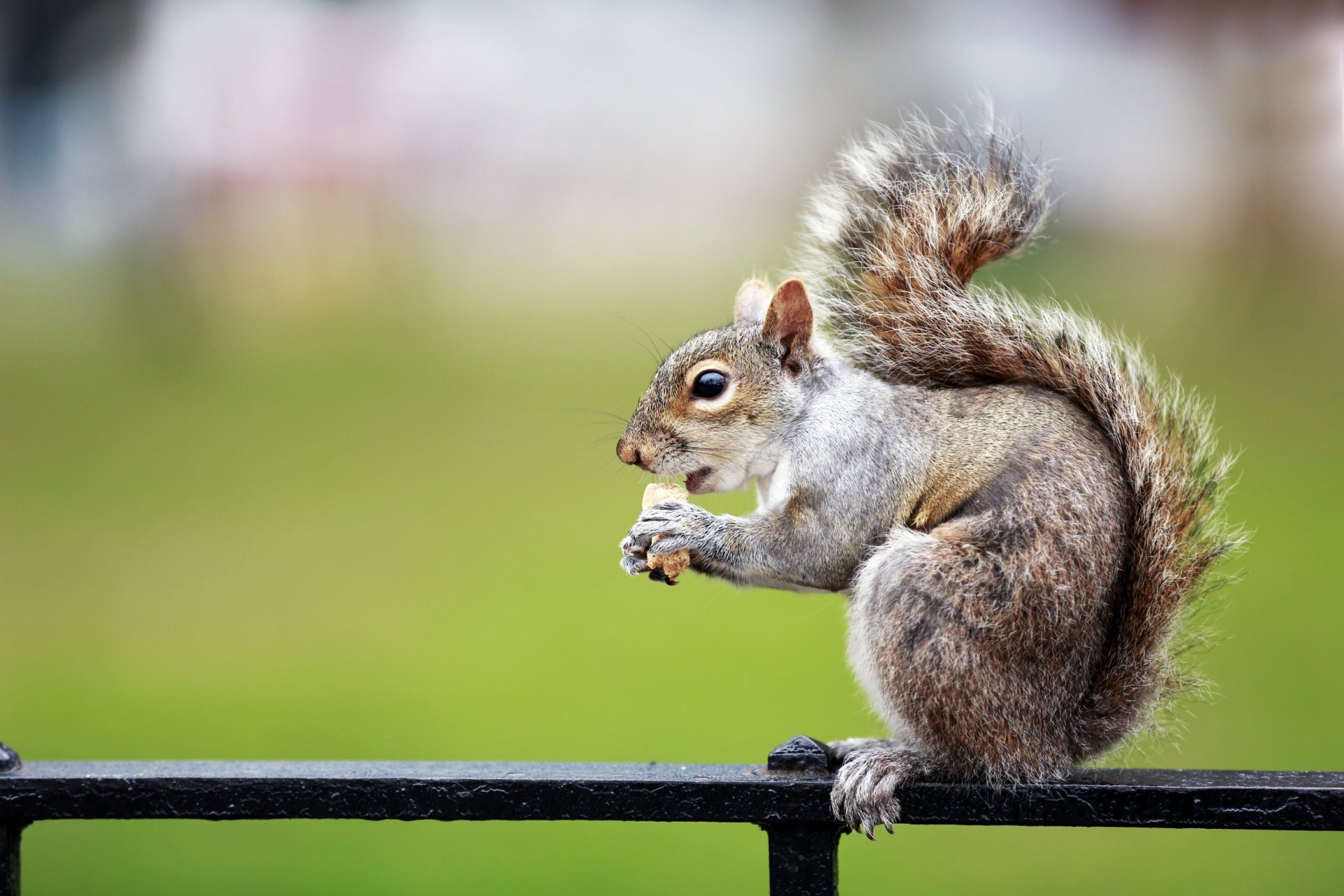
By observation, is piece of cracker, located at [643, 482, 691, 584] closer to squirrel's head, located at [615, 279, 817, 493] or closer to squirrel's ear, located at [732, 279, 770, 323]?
squirrel's head, located at [615, 279, 817, 493]

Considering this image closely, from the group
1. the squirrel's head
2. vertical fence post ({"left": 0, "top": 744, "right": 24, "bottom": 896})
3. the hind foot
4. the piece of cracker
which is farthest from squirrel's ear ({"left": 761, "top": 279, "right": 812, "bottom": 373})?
vertical fence post ({"left": 0, "top": 744, "right": 24, "bottom": 896})

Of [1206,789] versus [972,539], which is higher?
[972,539]

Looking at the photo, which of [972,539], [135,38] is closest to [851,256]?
[972,539]

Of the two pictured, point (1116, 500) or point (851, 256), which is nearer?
point (1116, 500)

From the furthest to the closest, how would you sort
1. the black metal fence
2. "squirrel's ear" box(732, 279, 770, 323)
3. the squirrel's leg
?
1. "squirrel's ear" box(732, 279, 770, 323)
2. the squirrel's leg
3. the black metal fence

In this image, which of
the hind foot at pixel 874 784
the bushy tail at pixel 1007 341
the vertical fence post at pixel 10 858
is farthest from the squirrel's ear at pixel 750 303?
the vertical fence post at pixel 10 858

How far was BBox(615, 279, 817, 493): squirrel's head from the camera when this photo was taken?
36.5 inches

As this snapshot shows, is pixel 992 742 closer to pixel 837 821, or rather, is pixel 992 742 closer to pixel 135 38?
pixel 837 821

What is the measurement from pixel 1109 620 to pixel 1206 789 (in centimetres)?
20

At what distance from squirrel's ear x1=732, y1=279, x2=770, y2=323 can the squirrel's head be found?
0.10 m

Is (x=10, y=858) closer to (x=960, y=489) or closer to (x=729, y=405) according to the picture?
(x=729, y=405)

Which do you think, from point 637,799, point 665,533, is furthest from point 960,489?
point 637,799

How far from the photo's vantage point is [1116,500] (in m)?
0.91

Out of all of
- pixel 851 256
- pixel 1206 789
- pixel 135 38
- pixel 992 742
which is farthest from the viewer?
pixel 135 38
